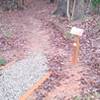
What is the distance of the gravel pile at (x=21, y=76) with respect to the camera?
692cm

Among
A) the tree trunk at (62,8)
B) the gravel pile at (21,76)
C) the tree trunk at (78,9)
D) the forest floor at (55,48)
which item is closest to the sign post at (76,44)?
the forest floor at (55,48)

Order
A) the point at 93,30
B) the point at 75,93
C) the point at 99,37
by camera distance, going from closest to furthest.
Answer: the point at 75,93 → the point at 99,37 → the point at 93,30

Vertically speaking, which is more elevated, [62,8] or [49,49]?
[62,8]

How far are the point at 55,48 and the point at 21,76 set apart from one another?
267cm

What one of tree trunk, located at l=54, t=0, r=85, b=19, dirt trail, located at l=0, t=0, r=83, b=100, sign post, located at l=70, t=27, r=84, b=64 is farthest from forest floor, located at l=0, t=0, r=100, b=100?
tree trunk, located at l=54, t=0, r=85, b=19

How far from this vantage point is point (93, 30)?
1157 cm

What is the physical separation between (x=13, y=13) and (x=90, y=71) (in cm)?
953

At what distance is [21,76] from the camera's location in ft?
25.2

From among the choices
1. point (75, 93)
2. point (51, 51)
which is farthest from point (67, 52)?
point (75, 93)

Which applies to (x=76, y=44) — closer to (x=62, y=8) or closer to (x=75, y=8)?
(x=75, y=8)

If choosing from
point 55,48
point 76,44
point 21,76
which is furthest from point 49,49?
point 21,76

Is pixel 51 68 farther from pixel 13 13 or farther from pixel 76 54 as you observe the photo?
pixel 13 13

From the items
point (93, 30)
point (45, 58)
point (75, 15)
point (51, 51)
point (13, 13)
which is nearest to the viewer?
point (45, 58)

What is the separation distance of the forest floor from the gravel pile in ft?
0.85
